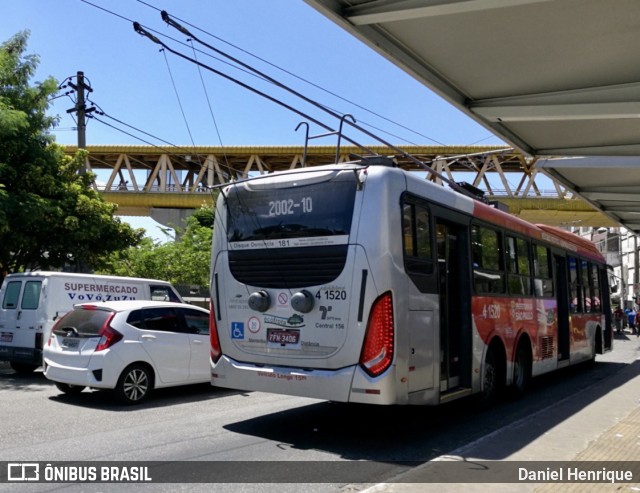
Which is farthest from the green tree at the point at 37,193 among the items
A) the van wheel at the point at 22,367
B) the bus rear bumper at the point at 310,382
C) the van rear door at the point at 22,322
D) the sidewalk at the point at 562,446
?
the sidewalk at the point at 562,446

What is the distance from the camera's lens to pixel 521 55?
799cm

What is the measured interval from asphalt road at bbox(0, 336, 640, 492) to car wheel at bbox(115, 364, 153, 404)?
7.2 inches

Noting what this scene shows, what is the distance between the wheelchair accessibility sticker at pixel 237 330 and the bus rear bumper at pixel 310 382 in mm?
332

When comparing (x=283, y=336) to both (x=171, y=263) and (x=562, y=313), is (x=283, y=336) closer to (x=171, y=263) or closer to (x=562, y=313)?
(x=562, y=313)

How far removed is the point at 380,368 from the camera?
6.96m

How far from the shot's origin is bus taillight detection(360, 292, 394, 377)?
275 inches

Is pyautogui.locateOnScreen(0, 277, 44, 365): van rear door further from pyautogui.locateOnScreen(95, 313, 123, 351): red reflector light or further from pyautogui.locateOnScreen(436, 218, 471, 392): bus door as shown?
pyautogui.locateOnScreen(436, 218, 471, 392): bus door

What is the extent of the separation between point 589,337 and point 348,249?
35.9 ft

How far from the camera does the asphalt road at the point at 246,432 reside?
639 centimetres

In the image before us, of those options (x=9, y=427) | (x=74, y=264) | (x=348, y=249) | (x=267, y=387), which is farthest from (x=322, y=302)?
(x=74, y=264)

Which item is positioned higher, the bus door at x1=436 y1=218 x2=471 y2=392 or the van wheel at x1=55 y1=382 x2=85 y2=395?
the bus door at x1=436 y1=218 x2=471 y2=392

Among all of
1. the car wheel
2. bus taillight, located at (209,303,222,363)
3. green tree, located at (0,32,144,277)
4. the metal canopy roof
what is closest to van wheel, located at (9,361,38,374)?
green tree, located at (0,32,144,277)

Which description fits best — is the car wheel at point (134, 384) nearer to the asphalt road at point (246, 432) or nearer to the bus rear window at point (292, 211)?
the asphalt road at point (246, 432)

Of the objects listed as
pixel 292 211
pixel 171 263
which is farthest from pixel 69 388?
pixel 171 263
